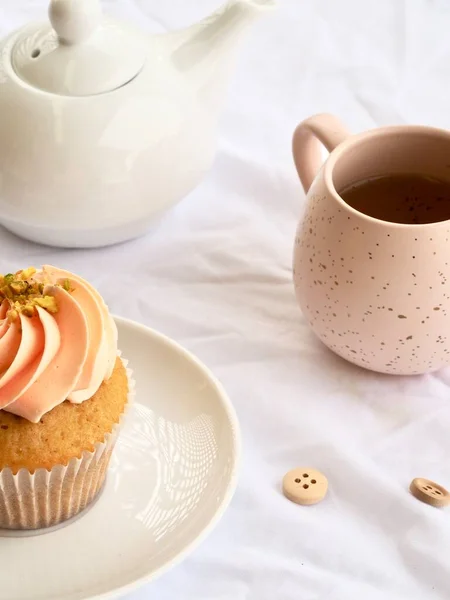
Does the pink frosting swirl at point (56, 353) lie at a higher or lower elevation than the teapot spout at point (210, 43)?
lower

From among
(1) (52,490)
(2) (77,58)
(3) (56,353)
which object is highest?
(2) (77,58)

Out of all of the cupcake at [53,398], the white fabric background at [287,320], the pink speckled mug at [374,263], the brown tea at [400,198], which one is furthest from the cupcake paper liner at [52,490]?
the brown tea at [400,198]

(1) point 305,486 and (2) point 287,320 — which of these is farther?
(2) point 287,320

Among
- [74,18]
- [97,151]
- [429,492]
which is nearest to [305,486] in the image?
[429,492]

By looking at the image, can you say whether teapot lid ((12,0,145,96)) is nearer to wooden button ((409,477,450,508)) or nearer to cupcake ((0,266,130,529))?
cupcake ((0,266,130,529))

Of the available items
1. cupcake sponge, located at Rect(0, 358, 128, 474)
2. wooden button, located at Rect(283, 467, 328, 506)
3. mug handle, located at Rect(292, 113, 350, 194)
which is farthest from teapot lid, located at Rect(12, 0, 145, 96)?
wooden button, located at Rect(283, 467, 328, 506)

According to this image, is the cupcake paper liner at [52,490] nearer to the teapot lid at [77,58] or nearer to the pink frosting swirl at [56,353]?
the pink frosting swirl at [56,353]

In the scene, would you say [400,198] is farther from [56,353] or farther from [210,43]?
[56,353]
